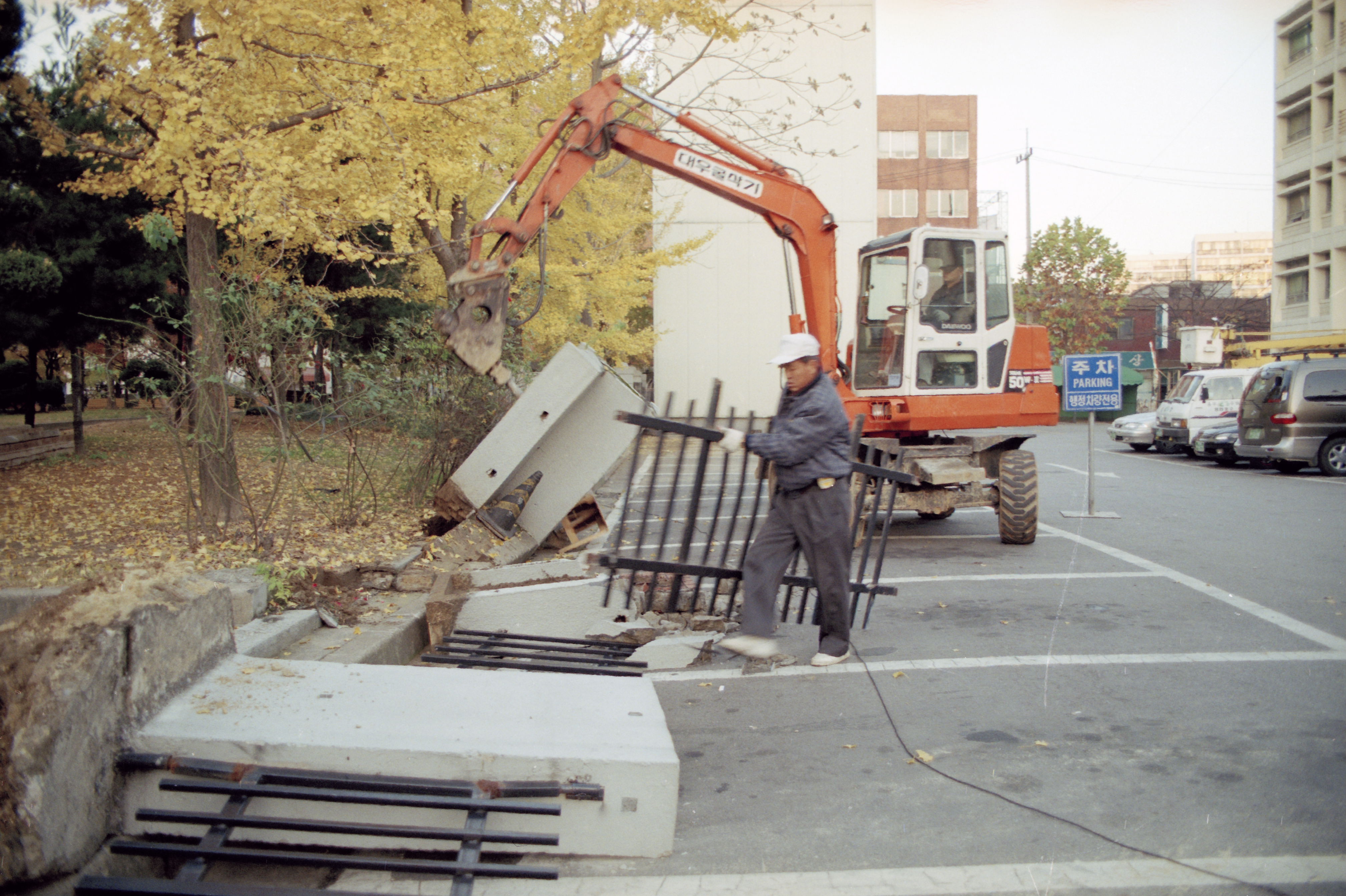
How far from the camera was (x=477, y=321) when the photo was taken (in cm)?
735

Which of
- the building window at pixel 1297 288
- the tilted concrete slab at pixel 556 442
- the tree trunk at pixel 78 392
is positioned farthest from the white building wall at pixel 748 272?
the building window at pixel 1297 288

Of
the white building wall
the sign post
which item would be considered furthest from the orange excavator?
the white building wall

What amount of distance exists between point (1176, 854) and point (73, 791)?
3725 millimetres

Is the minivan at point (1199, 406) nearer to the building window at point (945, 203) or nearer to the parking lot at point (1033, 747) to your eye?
the parking lot at point (1033, 747)

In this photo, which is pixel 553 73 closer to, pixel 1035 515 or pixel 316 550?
pixel 316 550

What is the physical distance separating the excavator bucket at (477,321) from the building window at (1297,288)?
36908 mm

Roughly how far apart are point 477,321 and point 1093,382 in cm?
913

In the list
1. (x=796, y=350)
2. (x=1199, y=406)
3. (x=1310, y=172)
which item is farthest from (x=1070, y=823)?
(x=1199, y=406)

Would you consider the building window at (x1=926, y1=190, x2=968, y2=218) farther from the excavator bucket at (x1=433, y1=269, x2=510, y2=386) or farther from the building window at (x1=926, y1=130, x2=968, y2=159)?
the excavator bucket at (x1=433, y1=269, x2=510, y2=386)

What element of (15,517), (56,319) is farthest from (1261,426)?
(56,319)

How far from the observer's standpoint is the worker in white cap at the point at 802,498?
206 inches

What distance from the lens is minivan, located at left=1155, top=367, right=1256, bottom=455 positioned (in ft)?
70.5

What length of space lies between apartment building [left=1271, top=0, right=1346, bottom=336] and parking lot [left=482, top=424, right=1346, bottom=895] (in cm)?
279

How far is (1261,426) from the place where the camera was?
57.7 feet
